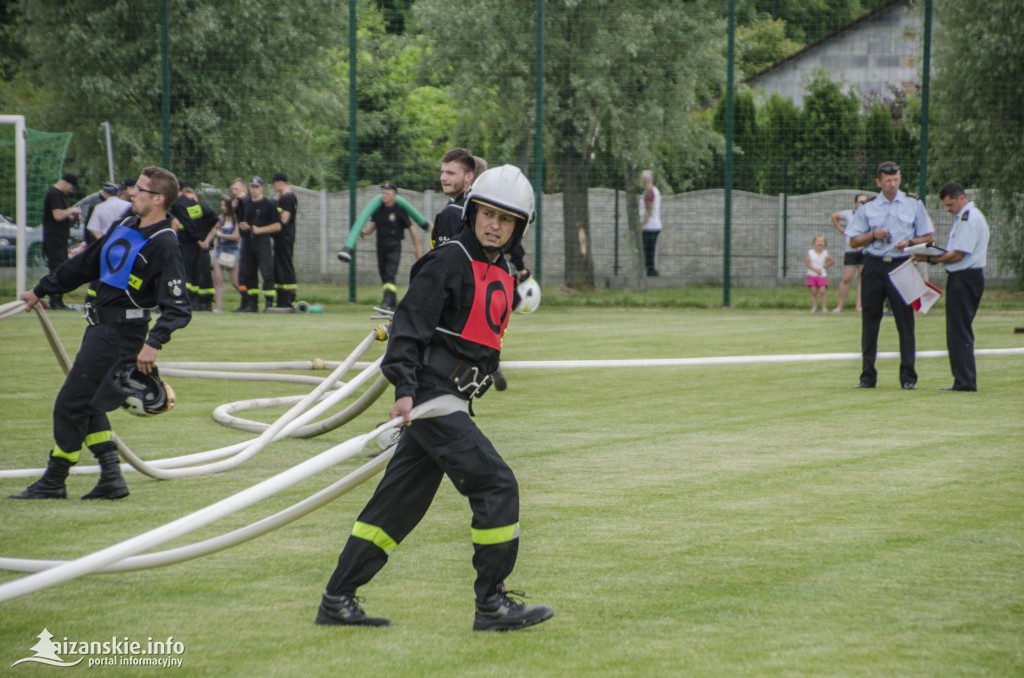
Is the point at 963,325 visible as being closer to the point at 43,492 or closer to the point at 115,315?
the point at 115,315

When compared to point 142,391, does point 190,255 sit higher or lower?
higher

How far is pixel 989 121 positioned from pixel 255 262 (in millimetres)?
13389

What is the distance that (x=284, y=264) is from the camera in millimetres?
22469

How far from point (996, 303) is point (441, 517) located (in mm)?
18671

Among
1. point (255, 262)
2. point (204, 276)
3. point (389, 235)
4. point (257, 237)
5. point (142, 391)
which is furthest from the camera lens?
point (255, 262)

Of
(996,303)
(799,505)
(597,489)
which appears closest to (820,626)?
(799,505)

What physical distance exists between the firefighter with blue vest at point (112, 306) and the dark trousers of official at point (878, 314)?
7.67 m

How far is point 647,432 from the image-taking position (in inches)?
401

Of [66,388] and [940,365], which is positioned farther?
[940,365]

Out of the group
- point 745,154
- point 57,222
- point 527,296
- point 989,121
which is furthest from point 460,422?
point 989,121

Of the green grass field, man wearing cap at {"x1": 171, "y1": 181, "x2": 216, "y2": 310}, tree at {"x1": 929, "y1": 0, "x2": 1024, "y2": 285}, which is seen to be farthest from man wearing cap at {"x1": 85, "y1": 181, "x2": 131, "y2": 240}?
tree at {"x1": 929, "y1": 0, "x2": 1024, "y2": 285}

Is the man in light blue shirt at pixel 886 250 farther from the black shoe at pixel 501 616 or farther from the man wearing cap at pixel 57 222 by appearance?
the man wearing cap at pixel 57 222

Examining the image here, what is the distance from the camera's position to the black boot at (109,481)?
25.2 ft

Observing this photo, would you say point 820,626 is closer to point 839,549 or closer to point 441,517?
point 839,549
